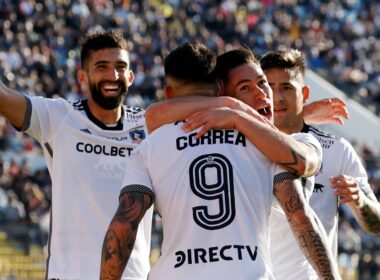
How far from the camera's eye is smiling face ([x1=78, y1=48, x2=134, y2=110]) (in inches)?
→ 309

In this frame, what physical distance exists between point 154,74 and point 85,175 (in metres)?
22.6

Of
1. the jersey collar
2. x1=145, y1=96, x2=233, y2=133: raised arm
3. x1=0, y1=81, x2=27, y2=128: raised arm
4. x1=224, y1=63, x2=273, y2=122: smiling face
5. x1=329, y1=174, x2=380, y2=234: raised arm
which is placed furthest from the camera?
the jersey collar

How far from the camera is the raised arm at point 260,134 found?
5.30 meters

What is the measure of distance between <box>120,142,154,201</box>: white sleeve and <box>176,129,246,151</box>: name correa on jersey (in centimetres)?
18

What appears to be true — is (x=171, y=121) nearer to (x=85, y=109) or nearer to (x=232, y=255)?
(x=232, y=255)

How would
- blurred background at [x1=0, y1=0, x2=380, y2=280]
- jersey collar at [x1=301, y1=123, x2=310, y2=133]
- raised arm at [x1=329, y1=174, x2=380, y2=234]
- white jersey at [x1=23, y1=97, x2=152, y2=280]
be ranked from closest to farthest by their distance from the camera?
raised arm at [x1=329, y1=174, x2=380, y2=234]
white jersey at [x1=23, y1=97, x2=152, y2=280]
jersey collar at [x1=301, y1=123, x2=310, y2=133]
blurred background at [x1=0, y1=0, x2=380, y2=280]

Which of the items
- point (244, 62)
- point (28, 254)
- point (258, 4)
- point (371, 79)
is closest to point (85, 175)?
point (244, 62)

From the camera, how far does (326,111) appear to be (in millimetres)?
7984

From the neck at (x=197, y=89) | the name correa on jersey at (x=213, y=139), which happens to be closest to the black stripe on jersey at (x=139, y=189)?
the name correa on jersey at (x=213, y=139)

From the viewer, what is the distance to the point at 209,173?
205 inches

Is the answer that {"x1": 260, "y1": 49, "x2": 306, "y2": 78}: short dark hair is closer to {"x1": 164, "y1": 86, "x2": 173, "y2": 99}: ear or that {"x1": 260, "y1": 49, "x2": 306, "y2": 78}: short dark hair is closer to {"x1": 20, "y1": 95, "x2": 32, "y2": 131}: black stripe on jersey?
{"x1": 20, "y1": 95, "x2": 32, "y2": 131}: black stripe on jersey

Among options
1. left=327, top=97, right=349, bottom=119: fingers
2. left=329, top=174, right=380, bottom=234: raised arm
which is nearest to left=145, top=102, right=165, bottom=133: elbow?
left=329, top=174, right=380, bottom=234: raised arm

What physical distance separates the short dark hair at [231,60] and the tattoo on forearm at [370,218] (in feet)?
6.04

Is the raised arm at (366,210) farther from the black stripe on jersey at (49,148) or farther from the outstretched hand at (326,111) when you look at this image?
the black stripe on jersey at (49,148)
